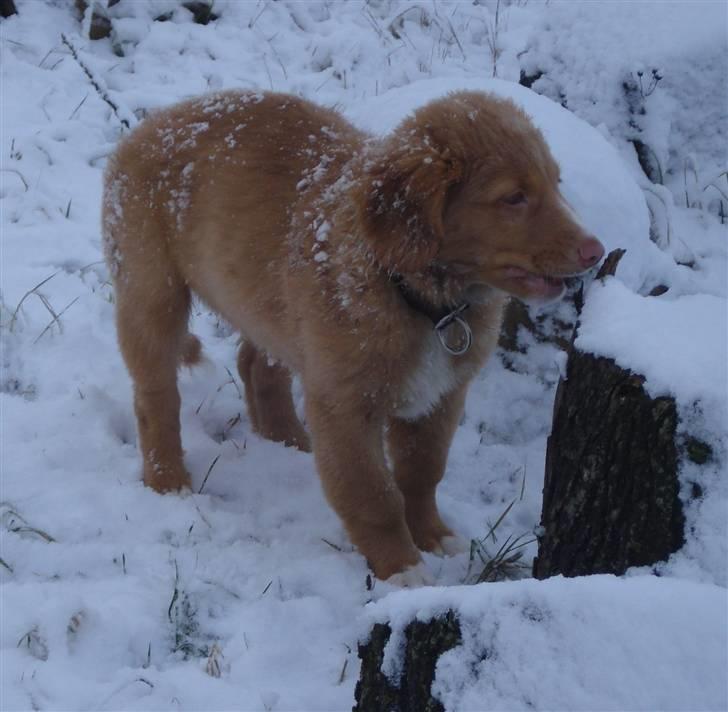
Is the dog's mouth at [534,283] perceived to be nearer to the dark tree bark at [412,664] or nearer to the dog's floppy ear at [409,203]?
the dog's floppy ear at [409,203]

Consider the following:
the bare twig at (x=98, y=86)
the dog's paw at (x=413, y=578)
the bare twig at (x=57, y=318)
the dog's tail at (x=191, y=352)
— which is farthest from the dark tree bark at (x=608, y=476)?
the bare twig at (x=98, y=86)

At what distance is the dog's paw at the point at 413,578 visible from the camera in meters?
2.86

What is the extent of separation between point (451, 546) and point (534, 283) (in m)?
1.10

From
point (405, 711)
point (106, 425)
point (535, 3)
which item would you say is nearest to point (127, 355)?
point (106, 425)

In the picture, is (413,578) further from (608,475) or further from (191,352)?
(191,352)

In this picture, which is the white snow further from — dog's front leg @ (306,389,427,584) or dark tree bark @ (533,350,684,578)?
dog's front leg @ (306,389,427,584)

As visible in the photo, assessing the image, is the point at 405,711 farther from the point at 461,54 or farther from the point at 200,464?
the point at 461,54

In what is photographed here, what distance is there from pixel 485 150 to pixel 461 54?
4.62 metres

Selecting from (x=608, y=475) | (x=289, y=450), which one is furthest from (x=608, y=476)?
(x=289, y=450)

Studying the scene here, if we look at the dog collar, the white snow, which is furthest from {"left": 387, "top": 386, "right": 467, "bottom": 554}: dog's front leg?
the white snow

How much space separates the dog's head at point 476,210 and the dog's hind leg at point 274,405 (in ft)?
4.50

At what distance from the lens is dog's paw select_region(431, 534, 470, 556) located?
10.3ft

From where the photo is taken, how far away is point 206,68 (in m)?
6.43

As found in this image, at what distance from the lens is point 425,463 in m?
3.15
